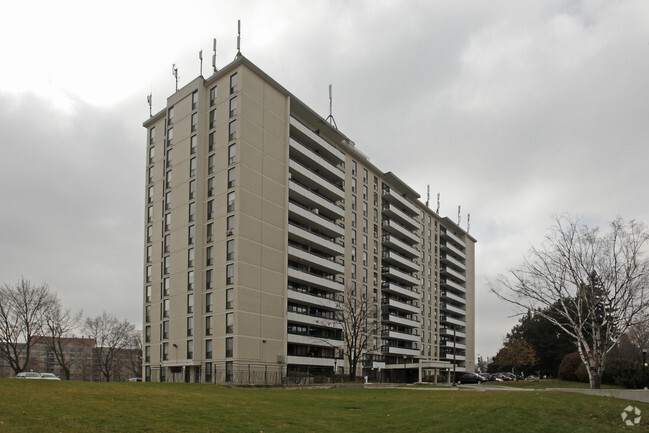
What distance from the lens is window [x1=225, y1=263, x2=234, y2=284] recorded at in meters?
53.6

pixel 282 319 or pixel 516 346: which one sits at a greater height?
pixel 282 319

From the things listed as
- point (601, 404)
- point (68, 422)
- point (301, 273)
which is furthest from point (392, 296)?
point (68, 422)

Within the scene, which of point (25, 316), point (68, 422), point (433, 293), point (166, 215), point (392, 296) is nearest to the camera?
point (68, 422)

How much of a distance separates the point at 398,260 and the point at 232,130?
4116cm

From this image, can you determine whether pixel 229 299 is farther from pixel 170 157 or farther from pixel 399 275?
pixel 399 275

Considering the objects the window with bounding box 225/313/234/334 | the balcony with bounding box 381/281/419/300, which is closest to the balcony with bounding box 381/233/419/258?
the balcony with bounding box 381/281/419/300

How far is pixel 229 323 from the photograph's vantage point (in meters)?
52.8

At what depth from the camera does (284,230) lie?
59.6 m

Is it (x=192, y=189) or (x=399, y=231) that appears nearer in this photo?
(x=192, y=189)

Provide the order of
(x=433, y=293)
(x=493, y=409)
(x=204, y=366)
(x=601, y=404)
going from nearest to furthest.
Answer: (x=493, y=409) → (x=601, y=404) → (x=204, y=366) → (x=433, y=293)

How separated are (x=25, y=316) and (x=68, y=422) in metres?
64.2

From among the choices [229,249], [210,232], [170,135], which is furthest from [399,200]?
[229,249]

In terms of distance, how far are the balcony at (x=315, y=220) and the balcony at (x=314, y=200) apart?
45.0 inches

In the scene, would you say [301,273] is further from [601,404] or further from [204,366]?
[601,404]
